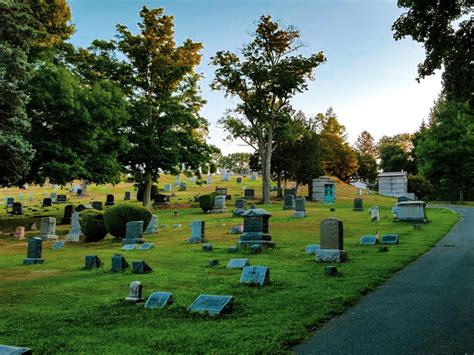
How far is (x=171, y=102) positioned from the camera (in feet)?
126

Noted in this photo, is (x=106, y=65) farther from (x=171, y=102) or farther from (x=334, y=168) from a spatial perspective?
(x=334, y=168)

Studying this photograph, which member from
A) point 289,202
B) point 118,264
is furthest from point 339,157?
point 118,264

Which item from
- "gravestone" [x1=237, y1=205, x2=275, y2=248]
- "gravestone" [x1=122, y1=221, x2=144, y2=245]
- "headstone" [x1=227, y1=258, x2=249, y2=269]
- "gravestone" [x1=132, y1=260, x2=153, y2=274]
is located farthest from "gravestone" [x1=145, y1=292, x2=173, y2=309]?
"gravestone" [x1=122, y1=221, x2=144, y2=245]

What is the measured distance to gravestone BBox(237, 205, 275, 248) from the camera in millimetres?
15852

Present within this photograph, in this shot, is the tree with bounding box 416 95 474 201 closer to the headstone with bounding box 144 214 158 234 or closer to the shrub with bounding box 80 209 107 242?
the headstone with bounding box 144 214 158 234

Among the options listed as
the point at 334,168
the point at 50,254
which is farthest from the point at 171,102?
the point at 334,168

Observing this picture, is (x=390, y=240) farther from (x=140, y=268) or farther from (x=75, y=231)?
(x=75, y=231)

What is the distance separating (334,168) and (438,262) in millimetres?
65758

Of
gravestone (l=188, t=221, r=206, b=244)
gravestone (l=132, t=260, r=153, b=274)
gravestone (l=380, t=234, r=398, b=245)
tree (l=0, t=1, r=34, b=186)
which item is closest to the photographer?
gravestone (l=132, t=260, r=153, b=274)

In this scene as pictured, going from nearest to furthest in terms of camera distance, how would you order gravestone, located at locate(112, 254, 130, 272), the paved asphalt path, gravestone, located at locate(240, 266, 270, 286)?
the paved asphalt path, gravestone, located at locate(240, 266, 270, 286), gravestone, located at locate(112, 254, 130, 272)

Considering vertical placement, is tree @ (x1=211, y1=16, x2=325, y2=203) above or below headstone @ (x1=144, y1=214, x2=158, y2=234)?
above

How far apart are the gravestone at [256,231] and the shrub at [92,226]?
890 centimetres

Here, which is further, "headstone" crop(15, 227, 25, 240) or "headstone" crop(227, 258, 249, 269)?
"headstone" crop(15, 227, 25, 240)

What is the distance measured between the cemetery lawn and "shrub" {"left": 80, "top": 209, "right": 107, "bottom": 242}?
4500mm
